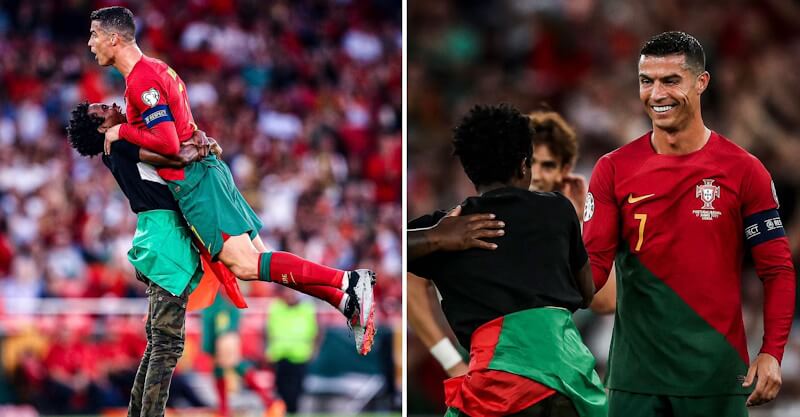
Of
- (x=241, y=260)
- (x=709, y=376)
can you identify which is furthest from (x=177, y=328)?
(x=709, y=376)

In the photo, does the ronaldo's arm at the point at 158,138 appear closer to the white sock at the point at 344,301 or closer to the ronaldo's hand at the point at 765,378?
the white sock at the point at 344,301

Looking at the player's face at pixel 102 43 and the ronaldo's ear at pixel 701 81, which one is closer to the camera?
the ronaldo's ear at pixel 701 81

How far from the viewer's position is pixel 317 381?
11805mm

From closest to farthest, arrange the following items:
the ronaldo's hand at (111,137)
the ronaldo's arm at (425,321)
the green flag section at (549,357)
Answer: the green flag section at (549,357), the ronaldo's arm at (425,321), the ronaldo's hand at (111,137)

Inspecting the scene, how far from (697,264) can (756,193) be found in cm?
36

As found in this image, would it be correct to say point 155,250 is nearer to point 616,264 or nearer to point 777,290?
point 616,264

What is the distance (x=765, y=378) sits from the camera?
4.45 m

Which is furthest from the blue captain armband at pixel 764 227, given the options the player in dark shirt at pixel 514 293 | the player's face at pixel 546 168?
the player's face at pixel 546 168

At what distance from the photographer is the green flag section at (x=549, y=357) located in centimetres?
387

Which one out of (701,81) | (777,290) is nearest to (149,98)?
(701,81)

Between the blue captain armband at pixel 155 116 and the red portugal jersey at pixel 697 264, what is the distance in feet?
6.47

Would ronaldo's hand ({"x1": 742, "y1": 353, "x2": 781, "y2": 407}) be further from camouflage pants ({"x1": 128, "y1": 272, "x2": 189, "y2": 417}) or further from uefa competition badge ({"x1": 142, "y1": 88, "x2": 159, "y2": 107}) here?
uefa competition badge ({"x1": 142, "y1": 88, "x2": 159, "y2": 107})

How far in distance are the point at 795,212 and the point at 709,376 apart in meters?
6.71

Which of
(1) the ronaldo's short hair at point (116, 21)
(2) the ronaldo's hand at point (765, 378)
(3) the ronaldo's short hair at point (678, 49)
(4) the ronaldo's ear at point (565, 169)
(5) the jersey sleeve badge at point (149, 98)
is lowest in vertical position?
(2) the ronaldo's hand at point (765, 378)
